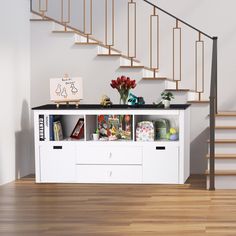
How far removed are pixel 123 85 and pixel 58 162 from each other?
1.11 metres

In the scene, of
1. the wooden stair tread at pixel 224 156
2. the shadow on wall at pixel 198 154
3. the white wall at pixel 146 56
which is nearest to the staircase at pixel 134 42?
the white wall at pixel 146 56

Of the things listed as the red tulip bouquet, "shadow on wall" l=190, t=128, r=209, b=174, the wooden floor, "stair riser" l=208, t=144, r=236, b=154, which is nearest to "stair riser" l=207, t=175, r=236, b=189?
the wooden floor

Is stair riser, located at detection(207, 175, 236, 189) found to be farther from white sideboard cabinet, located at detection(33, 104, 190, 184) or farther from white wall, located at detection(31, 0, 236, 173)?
white wall, located at detection(31, 0, 236, 173)

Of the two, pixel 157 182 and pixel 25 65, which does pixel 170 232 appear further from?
pixel 25 65

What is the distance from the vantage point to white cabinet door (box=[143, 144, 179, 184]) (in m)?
7.63

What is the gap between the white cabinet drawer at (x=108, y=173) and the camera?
303 inches

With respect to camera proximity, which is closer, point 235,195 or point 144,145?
point 235,195

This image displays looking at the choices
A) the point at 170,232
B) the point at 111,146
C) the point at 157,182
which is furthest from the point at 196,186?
the point at 170,232

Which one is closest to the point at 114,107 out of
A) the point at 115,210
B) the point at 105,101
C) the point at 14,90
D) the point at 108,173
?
A: the point at 105,101

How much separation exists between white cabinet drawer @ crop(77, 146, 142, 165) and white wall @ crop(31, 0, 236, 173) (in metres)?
0.97

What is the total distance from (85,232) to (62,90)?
2.95m

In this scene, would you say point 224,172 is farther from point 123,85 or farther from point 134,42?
point 134,42

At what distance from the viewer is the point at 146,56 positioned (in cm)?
920

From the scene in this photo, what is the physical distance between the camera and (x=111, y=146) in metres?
7.72
